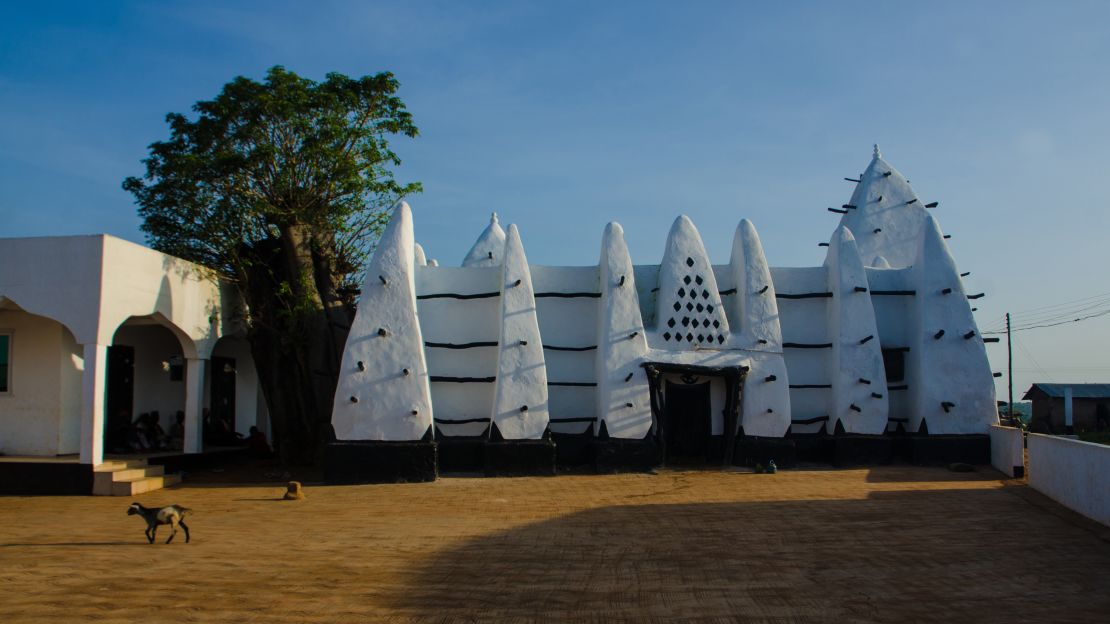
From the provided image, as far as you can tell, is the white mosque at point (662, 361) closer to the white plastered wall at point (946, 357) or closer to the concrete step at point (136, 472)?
the white plastered wall at point (946, 357)

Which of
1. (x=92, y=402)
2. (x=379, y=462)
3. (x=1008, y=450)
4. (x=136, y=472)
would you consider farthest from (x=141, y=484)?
(x=1008, y=450)

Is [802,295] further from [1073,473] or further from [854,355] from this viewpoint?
[1073,473]

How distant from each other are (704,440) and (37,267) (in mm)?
12708

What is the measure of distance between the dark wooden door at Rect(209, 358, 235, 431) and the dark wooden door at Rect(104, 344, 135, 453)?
1821mm

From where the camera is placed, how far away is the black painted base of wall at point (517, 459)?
52.5 feet

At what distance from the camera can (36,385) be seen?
1473 centimetres

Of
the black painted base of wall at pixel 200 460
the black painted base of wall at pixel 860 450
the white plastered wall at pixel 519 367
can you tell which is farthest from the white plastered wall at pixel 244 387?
the black painted base of wall at pixel 860 450

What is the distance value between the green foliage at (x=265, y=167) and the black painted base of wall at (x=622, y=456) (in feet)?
24.4

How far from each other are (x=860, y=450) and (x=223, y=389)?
14.2m

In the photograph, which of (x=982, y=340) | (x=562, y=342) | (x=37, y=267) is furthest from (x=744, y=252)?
(x=37, y=267)

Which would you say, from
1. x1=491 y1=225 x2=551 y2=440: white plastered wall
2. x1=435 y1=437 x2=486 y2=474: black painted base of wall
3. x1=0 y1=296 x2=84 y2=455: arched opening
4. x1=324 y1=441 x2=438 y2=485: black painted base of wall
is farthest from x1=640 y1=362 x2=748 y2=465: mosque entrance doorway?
x1=0 y1=296 x2=84 y2=455: arched opening

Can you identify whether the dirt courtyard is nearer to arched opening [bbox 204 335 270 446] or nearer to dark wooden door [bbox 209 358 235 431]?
arched opening [bbox 204 335 270 446]

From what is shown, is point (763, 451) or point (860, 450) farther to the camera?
point (860, 450)

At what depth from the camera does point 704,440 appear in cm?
1761
